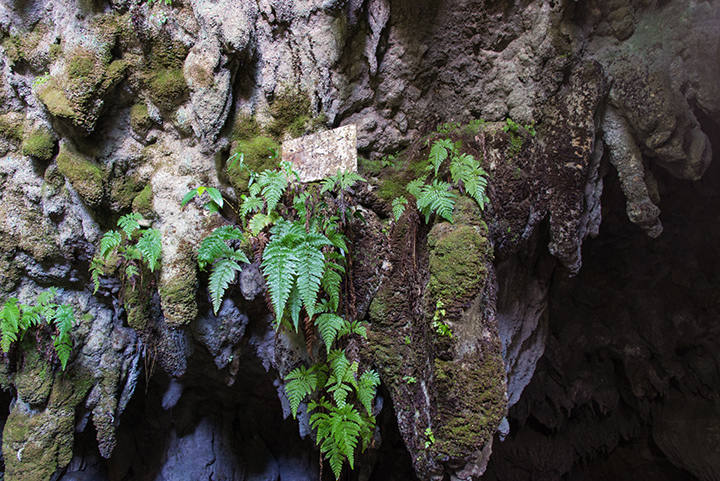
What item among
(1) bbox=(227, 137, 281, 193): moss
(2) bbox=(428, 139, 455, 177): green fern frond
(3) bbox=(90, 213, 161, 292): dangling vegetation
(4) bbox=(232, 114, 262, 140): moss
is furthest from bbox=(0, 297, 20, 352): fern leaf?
(2) bbox=(428, 139, 455, 177): green fern frond

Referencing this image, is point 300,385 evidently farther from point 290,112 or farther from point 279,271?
point 290,112

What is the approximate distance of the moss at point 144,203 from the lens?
334 centimetres

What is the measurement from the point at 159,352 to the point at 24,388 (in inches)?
45.9

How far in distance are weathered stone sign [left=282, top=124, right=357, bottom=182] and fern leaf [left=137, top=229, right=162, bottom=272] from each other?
46.2 inches

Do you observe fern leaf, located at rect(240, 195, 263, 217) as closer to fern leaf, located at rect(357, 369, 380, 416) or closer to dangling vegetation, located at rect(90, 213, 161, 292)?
dangling vegetation, located at rect(90, 213, 161, 292)

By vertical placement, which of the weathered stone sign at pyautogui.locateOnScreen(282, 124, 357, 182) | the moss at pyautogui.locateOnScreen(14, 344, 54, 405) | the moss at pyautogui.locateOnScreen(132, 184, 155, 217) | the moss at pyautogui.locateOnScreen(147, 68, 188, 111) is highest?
the moss at pyautogui.locateOnScreen(147, 68, 188, 111)

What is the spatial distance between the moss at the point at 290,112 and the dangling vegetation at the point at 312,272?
14.9 inches

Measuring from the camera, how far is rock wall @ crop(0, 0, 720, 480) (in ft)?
9.82

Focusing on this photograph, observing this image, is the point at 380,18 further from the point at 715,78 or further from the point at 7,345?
the point at 7,345

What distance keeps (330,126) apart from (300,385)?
2054 mm

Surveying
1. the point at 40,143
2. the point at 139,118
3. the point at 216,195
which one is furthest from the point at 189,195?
the point at 40,143

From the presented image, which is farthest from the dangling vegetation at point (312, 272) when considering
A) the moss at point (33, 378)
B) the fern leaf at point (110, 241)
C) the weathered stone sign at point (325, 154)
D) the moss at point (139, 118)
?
the moss at point (33, 378)

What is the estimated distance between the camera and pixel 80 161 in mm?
3336

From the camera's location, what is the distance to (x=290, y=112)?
3.44 metres
